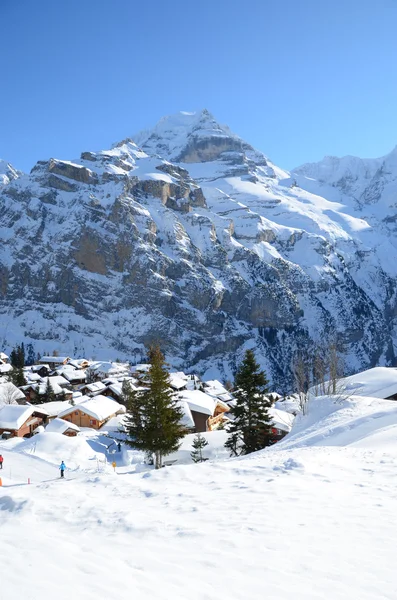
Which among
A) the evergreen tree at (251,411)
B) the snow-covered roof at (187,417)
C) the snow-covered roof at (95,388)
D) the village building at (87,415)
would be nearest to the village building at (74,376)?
the snow-covered roof at (95,388)

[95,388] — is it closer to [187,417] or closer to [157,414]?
[187,417]

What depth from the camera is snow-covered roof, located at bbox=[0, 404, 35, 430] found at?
44.9m

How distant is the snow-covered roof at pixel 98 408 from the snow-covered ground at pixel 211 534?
41886mm

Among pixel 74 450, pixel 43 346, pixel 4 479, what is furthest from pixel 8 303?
pixel 4 479

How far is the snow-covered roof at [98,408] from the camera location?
51.7 metres

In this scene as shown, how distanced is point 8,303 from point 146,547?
7674 inches

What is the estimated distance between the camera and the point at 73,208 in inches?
7795

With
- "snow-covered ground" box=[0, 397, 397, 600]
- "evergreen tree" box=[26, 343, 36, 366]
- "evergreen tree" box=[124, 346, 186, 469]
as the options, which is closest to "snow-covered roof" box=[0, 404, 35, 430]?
"evergreen tree" box=[124, 346, 186, 469]

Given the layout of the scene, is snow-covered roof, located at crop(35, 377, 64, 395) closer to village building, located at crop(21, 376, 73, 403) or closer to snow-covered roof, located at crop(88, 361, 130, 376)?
village building, located at crop(21, 376, 73, 403)

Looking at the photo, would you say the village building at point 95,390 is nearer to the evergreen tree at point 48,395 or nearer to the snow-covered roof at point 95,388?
the snow-covered roof at point 95,388

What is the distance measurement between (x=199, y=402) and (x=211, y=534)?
51.8 metres

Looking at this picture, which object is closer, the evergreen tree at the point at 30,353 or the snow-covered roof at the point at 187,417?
the snow-covered roof at the point at 187,417

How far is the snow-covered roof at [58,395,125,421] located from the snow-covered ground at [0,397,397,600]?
41886mm

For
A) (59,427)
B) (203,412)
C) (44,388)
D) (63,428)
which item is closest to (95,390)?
(44,388)
